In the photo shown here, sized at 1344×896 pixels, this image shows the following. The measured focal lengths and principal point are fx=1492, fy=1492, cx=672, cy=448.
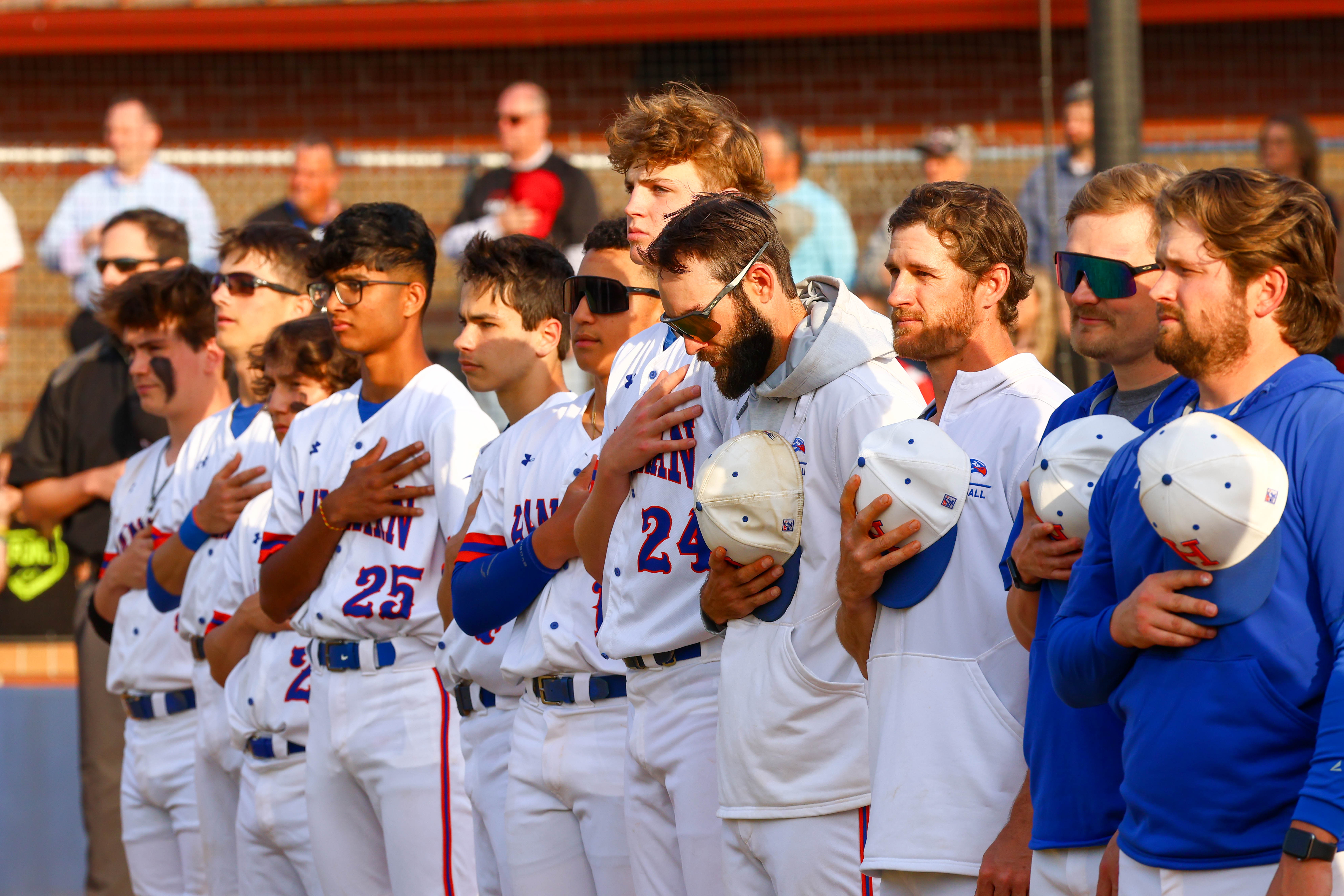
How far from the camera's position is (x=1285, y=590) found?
209cm

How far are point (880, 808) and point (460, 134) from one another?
8.03m

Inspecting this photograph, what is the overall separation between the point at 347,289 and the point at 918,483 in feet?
7.31

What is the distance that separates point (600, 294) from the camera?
3.65 metres

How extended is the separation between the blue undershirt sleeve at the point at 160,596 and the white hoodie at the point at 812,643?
2.81 m

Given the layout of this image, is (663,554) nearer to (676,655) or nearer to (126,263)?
(676,655)

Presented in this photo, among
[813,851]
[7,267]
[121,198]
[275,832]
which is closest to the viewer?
[813,851]

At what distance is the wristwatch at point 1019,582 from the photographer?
8.18ft

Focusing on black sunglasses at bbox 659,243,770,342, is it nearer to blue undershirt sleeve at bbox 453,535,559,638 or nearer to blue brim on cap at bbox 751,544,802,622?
blue brim on cap at bbox 751,544,802,622

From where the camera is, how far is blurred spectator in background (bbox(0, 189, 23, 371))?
7719mm

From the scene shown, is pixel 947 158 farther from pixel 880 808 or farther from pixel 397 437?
pixel 880 808

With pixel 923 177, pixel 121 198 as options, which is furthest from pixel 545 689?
pixel 121 198

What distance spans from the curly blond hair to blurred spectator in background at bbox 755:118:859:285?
3753mm

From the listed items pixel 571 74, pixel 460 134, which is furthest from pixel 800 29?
pixel 460 134

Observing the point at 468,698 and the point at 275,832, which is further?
the point at 275,832
